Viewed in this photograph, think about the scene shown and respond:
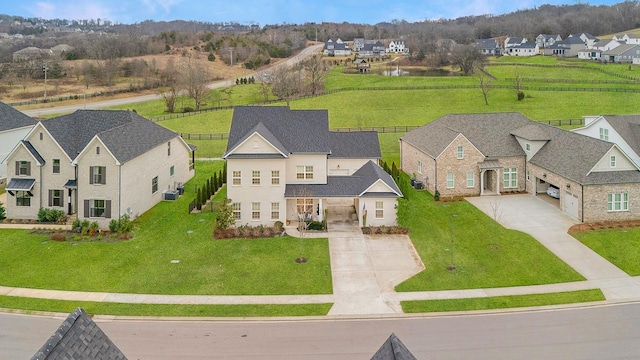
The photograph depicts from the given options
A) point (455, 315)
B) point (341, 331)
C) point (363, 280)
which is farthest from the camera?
point (363, 280)

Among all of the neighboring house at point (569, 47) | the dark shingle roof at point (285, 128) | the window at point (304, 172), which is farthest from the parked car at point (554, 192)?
the neighboring house at point (569, 47)

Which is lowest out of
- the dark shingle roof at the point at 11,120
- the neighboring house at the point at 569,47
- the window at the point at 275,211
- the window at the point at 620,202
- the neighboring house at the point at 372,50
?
the window at the point at 275,211

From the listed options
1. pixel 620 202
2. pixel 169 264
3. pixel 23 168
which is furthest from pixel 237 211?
pixel 620 202

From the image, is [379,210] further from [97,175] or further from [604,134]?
[604,134]

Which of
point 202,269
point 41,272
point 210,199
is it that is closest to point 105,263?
point 41,272

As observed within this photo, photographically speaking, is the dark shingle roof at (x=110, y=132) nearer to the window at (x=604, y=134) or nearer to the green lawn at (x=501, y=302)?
the green lawn at (x=501, y=302)

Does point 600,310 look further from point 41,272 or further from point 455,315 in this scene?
point 41,272

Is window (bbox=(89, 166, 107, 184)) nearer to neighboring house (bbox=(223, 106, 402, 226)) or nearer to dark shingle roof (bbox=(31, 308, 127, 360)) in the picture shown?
neighboring house (bbox=(223, 106, 402, 226))
